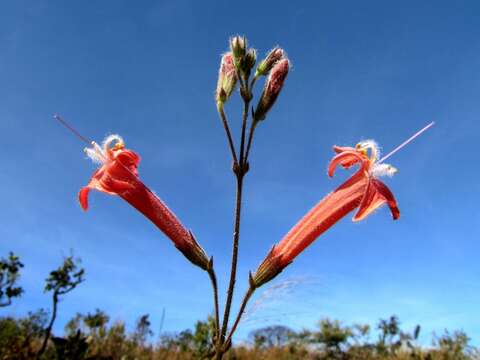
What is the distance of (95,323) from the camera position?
13.3 metres

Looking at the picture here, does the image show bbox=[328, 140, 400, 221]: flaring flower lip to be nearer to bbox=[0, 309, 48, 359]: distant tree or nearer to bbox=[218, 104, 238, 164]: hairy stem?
bbox=[218, 104, 238, 164]: hairy stem

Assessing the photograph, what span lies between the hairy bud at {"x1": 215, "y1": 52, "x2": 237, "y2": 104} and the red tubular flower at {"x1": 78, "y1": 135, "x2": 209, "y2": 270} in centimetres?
112

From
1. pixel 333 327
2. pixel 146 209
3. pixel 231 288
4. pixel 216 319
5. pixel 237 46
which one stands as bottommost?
pixel 216 319

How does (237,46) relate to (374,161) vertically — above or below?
above

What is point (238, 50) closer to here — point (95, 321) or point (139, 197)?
point (139, 197)

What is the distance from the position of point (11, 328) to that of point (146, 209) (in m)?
Answer: 12.3

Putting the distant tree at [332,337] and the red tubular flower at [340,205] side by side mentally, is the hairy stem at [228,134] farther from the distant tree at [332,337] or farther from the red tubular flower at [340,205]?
the distant tree at [332,337]

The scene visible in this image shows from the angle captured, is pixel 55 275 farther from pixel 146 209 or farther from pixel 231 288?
pixel 231 288

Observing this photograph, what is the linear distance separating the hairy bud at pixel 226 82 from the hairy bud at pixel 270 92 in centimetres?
33

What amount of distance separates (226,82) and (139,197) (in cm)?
137

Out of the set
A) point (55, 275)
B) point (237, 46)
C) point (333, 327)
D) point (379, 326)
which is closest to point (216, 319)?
point (237, 46)

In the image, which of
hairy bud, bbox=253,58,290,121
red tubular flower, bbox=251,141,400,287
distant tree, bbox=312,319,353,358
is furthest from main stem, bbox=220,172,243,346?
distant tree, bbox=312,319,353,358

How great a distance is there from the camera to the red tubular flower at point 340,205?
3.60 m

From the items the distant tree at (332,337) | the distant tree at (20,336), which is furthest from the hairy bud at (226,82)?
the distant tree at (332,337)
